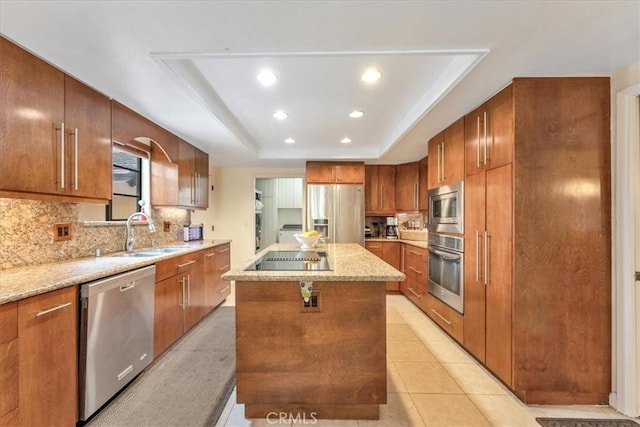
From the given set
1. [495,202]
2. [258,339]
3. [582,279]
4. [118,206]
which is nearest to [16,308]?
[258,339]

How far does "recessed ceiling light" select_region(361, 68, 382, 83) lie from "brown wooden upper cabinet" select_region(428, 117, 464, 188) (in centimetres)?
107

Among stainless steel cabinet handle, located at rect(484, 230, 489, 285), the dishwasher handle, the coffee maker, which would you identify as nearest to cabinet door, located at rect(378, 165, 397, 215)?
the coffee maker

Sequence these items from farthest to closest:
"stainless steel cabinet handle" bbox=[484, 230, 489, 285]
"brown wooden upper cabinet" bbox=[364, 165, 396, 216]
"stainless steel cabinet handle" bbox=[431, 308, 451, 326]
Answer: "brown wooden upper cabinet" bbox=[364, 165, 396, 216] → "stainless steel cabinet handle" bbox=[431, 308, 451, 326] → "stainless steel cabinet handle" bbox=[484, 230, 489, 285]

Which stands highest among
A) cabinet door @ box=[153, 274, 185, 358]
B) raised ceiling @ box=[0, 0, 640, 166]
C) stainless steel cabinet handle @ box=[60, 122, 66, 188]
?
raised ceiling @ box=[0, 0, 640, 166]

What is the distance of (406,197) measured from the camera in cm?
491

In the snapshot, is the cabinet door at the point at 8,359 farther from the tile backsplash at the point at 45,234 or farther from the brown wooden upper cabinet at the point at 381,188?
the brown wooden upper cabinet at the point at 381,188

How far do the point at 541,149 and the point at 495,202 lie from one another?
46 cm

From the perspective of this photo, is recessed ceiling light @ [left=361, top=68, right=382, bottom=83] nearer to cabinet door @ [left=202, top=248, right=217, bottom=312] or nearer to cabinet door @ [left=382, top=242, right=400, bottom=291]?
cabinet door @ [left=202, top=248, right=217, bottom=312]

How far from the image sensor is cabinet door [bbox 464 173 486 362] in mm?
2291

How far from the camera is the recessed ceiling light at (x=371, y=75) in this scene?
1.99 meters

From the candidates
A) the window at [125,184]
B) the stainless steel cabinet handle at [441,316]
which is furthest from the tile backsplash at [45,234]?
the stainless steel cabinet handle at [441,316]

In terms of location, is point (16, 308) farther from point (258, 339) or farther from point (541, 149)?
point (541, 149)

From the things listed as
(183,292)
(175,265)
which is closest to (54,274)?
(175,265)

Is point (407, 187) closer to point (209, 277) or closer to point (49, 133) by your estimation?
point (209, 277)
